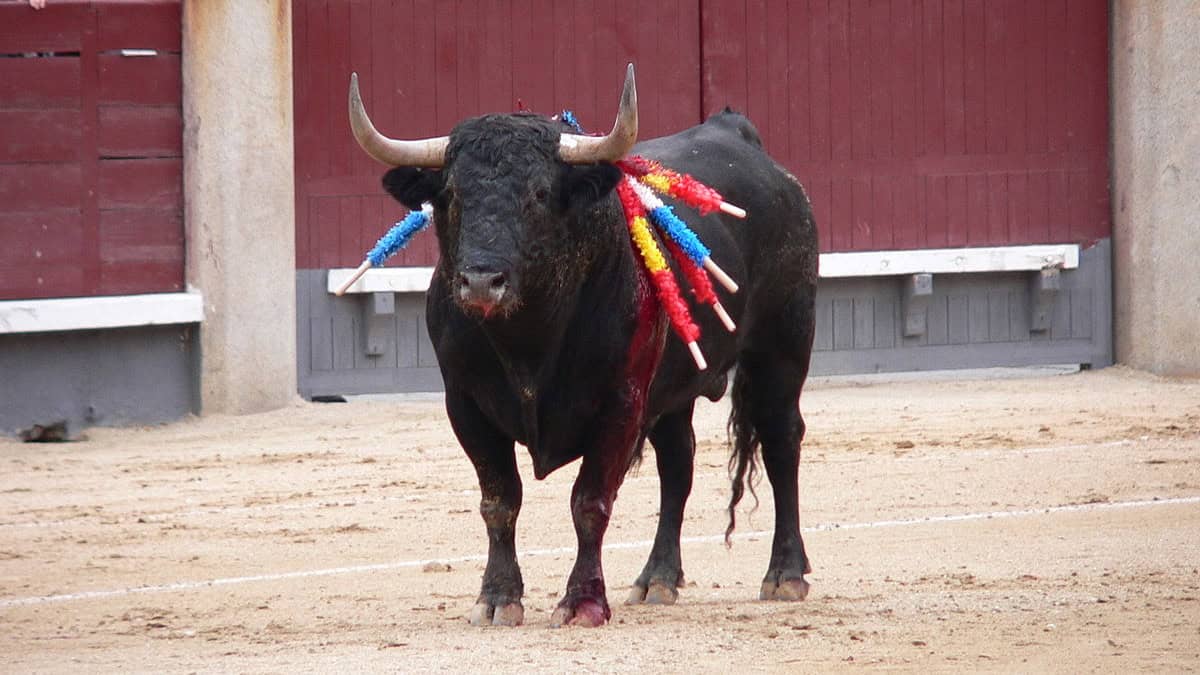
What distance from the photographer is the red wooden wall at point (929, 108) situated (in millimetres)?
12805

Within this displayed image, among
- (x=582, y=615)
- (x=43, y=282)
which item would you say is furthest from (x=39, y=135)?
(x=582, y=615)

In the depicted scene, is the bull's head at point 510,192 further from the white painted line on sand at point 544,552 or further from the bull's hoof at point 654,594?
the white painted line on sand at point 544,552

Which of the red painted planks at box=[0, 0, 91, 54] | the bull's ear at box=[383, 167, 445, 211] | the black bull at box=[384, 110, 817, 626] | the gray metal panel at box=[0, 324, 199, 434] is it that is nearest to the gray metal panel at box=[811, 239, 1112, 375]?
the gray metal panel at box=[0, 324, 199, 434]

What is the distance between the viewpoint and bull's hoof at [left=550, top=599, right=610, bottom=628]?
17.7ft

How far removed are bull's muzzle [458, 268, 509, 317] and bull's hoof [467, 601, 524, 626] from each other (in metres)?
0.87

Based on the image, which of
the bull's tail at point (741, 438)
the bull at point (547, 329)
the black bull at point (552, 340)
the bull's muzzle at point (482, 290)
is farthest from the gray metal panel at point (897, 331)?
the bull's muzzle at point (482, 290)

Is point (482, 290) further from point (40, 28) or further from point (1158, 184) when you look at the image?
point (1158, 184)

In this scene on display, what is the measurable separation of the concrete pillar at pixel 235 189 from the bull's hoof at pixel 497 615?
18.9 feet

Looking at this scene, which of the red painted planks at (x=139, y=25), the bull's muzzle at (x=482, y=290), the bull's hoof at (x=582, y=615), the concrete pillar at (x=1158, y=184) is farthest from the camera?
the concrete pillar at (x=1158, y=184)

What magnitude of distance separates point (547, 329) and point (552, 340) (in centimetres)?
5

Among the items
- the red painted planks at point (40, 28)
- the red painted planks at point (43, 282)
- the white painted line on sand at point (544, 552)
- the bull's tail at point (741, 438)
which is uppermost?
the red painted planks at point (40, 28)

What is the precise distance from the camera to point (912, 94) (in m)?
13.0

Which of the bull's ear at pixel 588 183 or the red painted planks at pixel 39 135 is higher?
the red painted planks at pixel 39 135

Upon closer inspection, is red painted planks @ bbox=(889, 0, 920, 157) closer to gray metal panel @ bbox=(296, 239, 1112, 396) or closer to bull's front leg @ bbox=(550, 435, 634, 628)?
gray metal panel @ bbox=(296, 239, 1112, 396)
